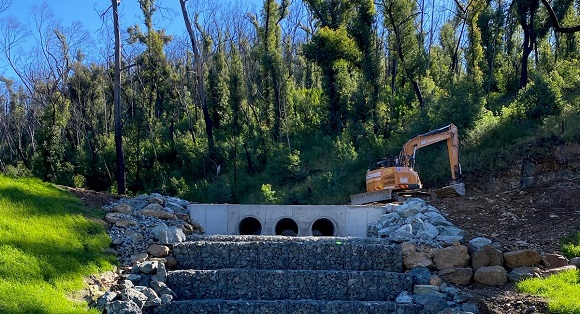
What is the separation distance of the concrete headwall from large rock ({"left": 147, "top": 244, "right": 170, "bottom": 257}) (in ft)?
9.63

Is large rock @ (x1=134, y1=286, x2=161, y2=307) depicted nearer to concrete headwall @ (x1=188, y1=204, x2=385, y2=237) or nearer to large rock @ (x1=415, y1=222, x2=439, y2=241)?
concrete headwall @ (x1=188, y1=204, x2=385, y2=237)

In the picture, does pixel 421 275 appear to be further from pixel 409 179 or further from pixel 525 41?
pixel 525 41

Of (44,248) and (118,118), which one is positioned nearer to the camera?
(44,248)

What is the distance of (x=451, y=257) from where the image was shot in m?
12.5

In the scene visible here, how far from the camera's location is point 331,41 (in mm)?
26109

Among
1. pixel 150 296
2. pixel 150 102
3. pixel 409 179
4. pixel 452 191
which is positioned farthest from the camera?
pixel 150 102

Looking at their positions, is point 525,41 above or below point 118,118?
above

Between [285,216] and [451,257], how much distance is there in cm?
501

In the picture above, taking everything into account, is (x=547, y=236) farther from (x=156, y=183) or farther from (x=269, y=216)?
(x=156, y=183)

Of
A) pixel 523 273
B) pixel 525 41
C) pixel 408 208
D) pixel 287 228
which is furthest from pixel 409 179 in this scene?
pixel 525 41

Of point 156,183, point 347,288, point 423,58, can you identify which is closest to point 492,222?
point 347,288

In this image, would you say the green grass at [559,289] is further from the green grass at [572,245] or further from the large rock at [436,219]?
the large rock at [436,219]

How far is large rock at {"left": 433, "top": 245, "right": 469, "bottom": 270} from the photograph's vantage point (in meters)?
12.5

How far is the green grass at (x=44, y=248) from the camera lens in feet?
32.3
